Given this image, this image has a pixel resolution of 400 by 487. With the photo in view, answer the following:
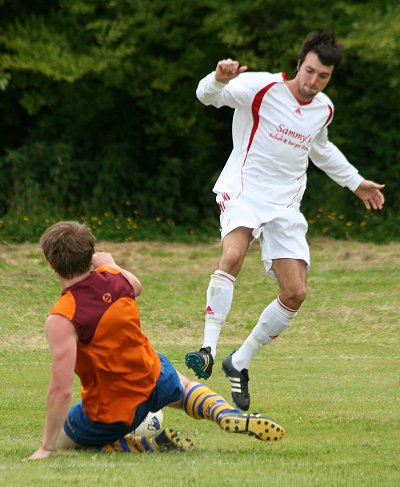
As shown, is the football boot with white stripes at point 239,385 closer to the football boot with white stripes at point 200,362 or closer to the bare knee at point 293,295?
the football boot with white stripes at point 200,362

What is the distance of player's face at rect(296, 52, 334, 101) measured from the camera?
7.59 metres

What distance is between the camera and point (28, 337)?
12219 millimetres

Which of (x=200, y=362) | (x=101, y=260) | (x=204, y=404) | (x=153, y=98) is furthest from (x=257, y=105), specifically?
(x=153, y=98)

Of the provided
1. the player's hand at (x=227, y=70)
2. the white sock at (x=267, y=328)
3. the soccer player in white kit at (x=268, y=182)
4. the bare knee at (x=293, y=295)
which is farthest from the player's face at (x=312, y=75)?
the white sock at (x=267, y=328)

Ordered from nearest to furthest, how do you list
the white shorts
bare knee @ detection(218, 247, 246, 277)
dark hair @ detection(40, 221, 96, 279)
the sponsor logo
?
dark hair @ detection(40, 221, 96, 279) → bare knee @ detection(218, 247, 246, 277) → the white shorts → the sponsor logo

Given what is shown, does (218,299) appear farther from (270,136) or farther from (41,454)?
(41,454)

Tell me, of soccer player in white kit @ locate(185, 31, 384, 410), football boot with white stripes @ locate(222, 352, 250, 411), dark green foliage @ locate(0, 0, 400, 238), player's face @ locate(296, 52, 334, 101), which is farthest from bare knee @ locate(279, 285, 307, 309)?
dark green foliage @ locate(0, 0, 400, 238)

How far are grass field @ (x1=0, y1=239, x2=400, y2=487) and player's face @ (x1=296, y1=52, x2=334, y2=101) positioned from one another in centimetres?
214

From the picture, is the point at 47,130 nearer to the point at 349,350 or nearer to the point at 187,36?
the point at 187,36

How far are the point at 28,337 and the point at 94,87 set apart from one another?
28.5ft

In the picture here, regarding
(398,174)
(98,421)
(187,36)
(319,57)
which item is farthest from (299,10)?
(98,421)

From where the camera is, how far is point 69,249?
18.3 ft

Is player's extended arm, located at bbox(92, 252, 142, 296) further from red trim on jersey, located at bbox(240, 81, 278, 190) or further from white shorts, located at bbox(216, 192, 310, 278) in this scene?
red trim on jersey, located at bbox(240, 81, 278, 190)

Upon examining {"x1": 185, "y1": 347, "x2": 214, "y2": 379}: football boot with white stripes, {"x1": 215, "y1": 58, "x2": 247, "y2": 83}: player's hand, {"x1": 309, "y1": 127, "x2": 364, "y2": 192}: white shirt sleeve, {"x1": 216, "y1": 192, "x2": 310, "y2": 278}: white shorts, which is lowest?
{"x1": 185, "y1": 347, "x2": 214, "y2": 379}: football boot with white stripes
